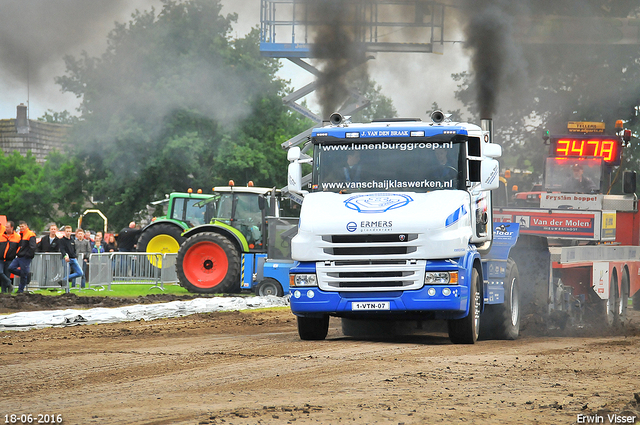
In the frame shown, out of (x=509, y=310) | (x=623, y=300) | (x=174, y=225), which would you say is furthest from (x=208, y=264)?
(x=509, y=310)

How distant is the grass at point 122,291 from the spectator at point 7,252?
0.71 metres

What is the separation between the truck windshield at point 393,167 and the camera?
11.7 meters

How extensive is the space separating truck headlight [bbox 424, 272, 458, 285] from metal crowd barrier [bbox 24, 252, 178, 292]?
45.4 ft

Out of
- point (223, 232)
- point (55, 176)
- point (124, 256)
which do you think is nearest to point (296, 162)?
point (223, 232)

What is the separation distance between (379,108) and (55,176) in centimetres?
4668

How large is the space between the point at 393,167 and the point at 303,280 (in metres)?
1.94

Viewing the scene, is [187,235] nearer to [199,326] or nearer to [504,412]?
[199,326]

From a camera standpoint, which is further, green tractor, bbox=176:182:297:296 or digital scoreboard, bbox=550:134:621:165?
green tractor, bbox=176:182:297:296

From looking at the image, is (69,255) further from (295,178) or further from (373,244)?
(373,244)

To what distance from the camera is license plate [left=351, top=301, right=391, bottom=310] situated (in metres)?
11.1

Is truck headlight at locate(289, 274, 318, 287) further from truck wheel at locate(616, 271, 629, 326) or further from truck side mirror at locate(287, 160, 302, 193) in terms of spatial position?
truck wheel at locate(616, 271, 629, 326)

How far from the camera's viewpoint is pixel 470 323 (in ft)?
38.0

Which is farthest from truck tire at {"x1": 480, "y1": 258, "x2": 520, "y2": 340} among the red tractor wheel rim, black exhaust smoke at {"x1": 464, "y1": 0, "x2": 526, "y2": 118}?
the red tractor wheel rim

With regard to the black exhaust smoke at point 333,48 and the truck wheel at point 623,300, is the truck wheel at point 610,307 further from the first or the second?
the black exhaust smoke at point 333,48
